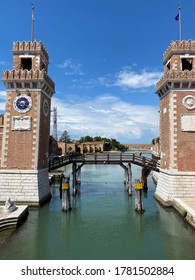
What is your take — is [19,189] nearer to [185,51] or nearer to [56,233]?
[56,233]

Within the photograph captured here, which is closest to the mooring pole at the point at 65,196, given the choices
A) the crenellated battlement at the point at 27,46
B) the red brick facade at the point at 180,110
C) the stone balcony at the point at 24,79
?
the red brick facade at the point at 180,110

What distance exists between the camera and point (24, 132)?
79.6 feet

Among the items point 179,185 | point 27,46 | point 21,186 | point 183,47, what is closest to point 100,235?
point 179,185

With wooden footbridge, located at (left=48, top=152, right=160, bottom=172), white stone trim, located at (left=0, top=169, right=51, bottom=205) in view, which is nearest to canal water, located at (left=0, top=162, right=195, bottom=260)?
white stone trim, located at (left=0, top=169, right=51, bottom=205)

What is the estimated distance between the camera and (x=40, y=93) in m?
24.6

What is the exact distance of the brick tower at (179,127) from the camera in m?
22.7

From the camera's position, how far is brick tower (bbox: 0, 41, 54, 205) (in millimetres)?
23344

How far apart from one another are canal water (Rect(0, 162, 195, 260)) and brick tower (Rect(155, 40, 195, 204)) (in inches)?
94.7

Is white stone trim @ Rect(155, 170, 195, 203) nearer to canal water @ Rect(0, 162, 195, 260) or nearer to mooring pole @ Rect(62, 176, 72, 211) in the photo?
canal water @ Rect(0, 162, 195, 260)

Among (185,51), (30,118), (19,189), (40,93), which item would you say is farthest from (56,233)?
(185,51)

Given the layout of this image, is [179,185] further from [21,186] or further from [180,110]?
[21,186]

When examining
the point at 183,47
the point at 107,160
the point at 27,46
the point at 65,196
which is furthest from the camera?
the point at 107,160

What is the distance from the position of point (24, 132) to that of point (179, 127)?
14.8 metres

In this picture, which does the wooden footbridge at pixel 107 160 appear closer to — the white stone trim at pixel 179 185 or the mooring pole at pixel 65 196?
the white stone trim at pixel 179 185
